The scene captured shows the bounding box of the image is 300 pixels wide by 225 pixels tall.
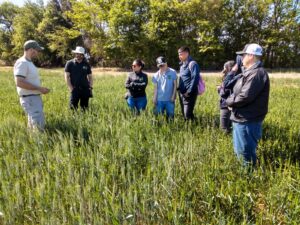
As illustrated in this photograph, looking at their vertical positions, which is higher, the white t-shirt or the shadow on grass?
the white t-shirt

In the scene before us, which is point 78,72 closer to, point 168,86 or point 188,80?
point 168,86

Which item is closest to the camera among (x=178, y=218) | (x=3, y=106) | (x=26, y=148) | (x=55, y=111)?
(x=178, y=218)

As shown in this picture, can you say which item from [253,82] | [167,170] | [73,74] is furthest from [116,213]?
[73,74]

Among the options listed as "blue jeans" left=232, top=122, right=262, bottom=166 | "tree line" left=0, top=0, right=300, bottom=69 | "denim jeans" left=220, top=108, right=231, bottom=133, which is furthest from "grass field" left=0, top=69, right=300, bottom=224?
"tree line" left=0, top=0, right=300, bottom=69

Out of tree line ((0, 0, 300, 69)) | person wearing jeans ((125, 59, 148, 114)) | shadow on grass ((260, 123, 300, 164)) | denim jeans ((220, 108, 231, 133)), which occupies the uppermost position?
tree line ((0, 0, 300, 69))

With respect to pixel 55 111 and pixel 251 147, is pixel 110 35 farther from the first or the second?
pixel 251 147

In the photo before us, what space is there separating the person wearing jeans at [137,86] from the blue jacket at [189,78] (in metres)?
0.71

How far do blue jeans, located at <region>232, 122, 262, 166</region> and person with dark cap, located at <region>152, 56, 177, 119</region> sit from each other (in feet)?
6.16

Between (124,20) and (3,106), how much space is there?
18.4m

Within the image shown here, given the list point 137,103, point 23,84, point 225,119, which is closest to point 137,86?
point 137,103

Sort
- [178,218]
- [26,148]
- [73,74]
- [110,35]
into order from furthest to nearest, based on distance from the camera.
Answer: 1. [110,35]
2. [73,74]
3. [26,148]
4. [178,218]

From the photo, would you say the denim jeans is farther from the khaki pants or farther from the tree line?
the tree line

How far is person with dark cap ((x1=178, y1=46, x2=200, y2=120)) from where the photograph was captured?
4957 millimetres

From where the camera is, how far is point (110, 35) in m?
25.4
